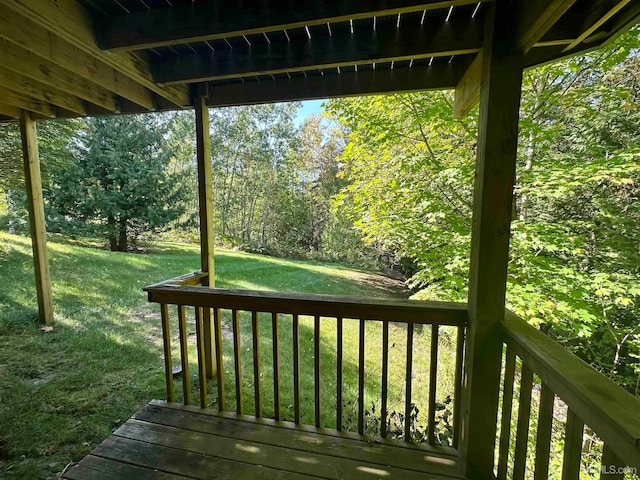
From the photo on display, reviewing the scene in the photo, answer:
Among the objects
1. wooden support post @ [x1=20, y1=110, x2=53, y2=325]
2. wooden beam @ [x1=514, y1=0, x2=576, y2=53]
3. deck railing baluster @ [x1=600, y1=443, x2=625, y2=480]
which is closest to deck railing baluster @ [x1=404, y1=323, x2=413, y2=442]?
deck railing baluster @ [x1=600, y1=443, x2=625, y2=480]

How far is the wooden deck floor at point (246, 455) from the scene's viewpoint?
4.98ft

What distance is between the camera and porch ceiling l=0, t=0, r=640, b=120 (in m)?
1.30

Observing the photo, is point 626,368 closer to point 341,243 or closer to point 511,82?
point 511,82

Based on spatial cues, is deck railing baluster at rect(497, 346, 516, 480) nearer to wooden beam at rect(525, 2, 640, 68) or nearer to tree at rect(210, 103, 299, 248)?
wooden beam at rect(525, 2, 640, 68)

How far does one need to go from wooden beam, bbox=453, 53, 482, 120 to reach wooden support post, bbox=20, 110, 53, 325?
15.1ft

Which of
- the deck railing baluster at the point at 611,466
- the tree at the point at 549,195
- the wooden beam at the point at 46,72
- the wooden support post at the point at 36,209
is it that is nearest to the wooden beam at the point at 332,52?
the wooden beam at the point at 46,72

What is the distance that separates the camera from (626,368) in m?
3.75

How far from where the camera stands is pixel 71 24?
1.45 m

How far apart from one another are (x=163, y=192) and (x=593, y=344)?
32.3 feet

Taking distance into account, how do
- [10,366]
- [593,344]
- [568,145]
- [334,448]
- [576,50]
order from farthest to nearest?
[568,145], [593,344], [10,366], [334,448], [576,50]

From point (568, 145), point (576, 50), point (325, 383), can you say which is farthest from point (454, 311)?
point (568, 145)

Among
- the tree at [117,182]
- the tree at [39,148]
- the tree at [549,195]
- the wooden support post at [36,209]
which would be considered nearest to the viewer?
the tree at [549,195]

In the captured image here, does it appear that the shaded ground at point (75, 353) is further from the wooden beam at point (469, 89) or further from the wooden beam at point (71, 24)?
the wooden beam at point (469, 89)

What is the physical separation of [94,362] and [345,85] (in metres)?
3.68
